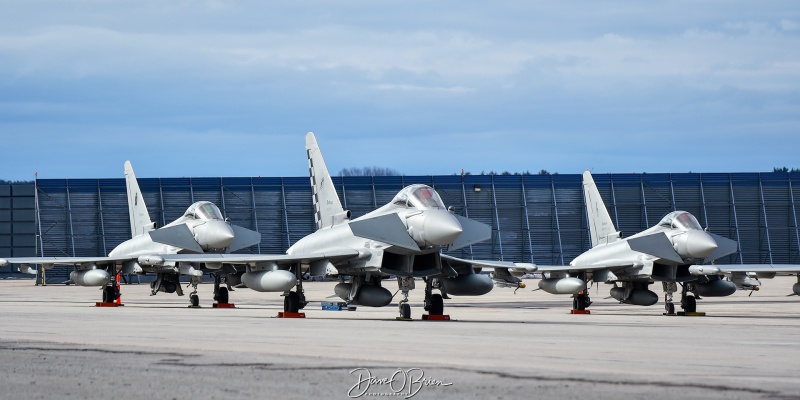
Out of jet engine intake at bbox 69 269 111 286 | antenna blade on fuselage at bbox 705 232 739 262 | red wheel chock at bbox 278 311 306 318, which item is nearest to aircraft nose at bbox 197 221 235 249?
jet engine intake at bbox 69 269 111 286

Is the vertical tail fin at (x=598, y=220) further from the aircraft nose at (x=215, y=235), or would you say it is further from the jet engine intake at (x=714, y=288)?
the aircraft nose at (x=215, y=235)

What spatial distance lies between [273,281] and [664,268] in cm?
1287

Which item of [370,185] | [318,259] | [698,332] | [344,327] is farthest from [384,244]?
[370,185]

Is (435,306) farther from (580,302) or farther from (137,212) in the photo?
(137,212)

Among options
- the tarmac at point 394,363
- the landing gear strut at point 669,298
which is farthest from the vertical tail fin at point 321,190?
the tarmac at point 394,363

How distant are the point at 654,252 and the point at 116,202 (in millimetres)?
48073

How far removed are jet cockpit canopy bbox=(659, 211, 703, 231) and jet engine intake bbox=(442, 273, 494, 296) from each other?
7428mm

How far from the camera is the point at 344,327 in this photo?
1961 centimetres

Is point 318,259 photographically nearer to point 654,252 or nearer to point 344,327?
point 344,327

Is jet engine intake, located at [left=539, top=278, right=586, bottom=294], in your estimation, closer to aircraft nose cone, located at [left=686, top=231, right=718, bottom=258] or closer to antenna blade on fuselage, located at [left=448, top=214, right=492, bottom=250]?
aircraft nose cone, located at [left=686, top=231, right=718, bottom=258]

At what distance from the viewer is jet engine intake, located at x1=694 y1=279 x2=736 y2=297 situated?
32531 millimetres

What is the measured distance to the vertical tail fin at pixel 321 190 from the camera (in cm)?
2922

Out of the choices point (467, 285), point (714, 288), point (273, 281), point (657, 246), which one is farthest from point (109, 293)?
point (714, 288)

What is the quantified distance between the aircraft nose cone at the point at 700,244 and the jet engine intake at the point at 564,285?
3750 mm
